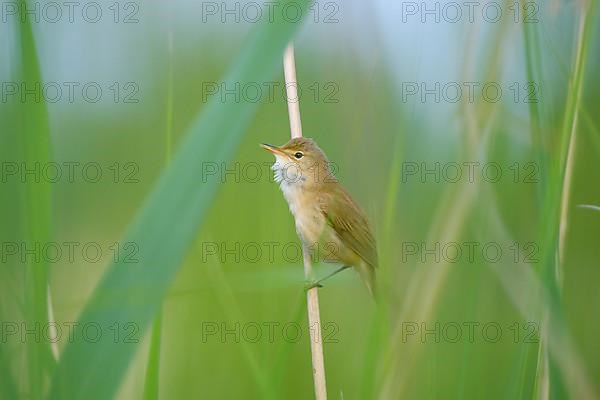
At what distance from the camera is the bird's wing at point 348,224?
8.41 feet

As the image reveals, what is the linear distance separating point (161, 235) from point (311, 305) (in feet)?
2.88

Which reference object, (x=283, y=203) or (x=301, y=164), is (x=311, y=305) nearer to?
(x=283, y=203)

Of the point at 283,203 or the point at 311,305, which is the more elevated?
the point at 283,203

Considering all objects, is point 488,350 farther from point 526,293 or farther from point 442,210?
point 442,210

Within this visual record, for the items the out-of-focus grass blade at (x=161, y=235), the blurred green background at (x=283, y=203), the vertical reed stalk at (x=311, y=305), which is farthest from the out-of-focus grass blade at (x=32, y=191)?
the vertical reed stalk at (x=311, y=305)

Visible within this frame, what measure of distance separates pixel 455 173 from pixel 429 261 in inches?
13.0

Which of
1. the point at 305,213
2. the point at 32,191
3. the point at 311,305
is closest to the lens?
the point at 32,191

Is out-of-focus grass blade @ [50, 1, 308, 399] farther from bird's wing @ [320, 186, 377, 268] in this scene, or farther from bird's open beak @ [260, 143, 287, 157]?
bird's wing @ [320, 186, 377, 268]

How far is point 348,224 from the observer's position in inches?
103

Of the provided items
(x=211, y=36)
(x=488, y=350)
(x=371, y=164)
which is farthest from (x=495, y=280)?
(x=211, y=36)

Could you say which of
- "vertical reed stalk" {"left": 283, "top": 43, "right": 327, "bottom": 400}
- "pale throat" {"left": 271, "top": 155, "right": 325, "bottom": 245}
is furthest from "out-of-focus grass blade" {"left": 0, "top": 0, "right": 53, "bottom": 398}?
"pale throat" {"left": 271, "top": 155, "right": 325, "bottom": 245}

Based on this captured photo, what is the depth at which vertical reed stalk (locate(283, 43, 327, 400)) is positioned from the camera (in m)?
1.74

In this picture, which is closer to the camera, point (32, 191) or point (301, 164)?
point (32, 191)

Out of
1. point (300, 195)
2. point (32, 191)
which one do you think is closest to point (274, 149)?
point (300, 195)
